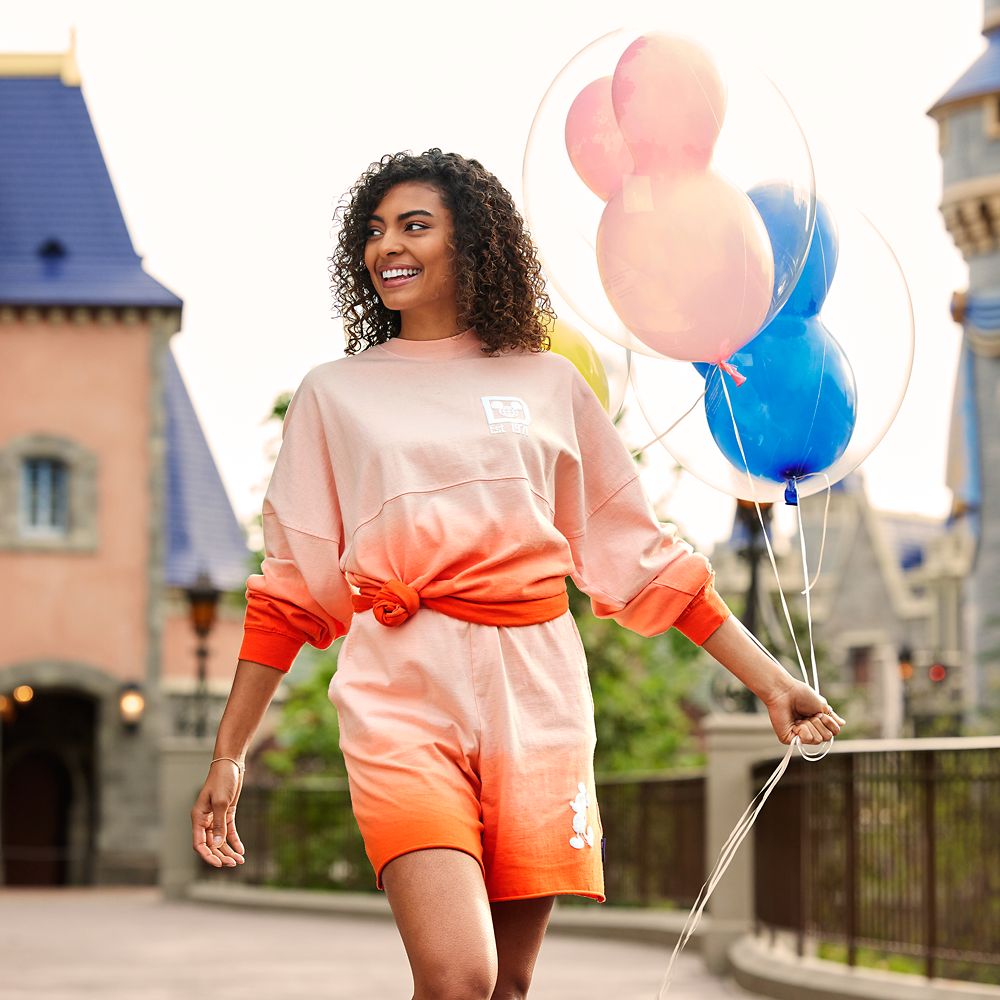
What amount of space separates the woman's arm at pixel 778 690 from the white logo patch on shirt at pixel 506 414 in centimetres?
51

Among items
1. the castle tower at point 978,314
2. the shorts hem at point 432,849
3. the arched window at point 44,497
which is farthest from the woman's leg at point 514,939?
the castle tower at point 978,314

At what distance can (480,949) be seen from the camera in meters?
3.07

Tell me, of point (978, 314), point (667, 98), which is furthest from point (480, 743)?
point (978, 314)

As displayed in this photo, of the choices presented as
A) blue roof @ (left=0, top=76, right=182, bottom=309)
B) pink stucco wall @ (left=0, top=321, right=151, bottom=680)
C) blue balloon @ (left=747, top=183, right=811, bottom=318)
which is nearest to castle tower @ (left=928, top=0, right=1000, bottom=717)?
blue roof @ (left=0, top=76, right=182, bottom=309)

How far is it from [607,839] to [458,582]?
13.4 meters

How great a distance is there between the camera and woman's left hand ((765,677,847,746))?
349cm

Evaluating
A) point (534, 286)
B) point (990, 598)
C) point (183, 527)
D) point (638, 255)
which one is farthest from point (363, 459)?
point (990, 598)

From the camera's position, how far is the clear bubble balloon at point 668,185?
3.82m

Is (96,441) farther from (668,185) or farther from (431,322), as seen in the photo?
(431,322)

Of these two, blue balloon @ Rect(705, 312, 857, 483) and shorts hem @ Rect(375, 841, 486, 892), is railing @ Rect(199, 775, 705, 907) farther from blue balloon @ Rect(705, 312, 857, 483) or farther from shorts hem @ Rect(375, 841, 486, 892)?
shorts hem @ Rect(375, 841, 486, 892)

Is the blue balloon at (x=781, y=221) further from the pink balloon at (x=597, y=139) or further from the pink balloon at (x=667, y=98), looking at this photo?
→ the pink balloon at (x=597, y=139)

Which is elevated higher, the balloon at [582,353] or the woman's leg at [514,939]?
the balloon at [582,353]

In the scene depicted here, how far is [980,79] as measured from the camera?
34562 mm

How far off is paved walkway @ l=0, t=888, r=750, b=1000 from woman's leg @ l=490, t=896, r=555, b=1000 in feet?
22.8
